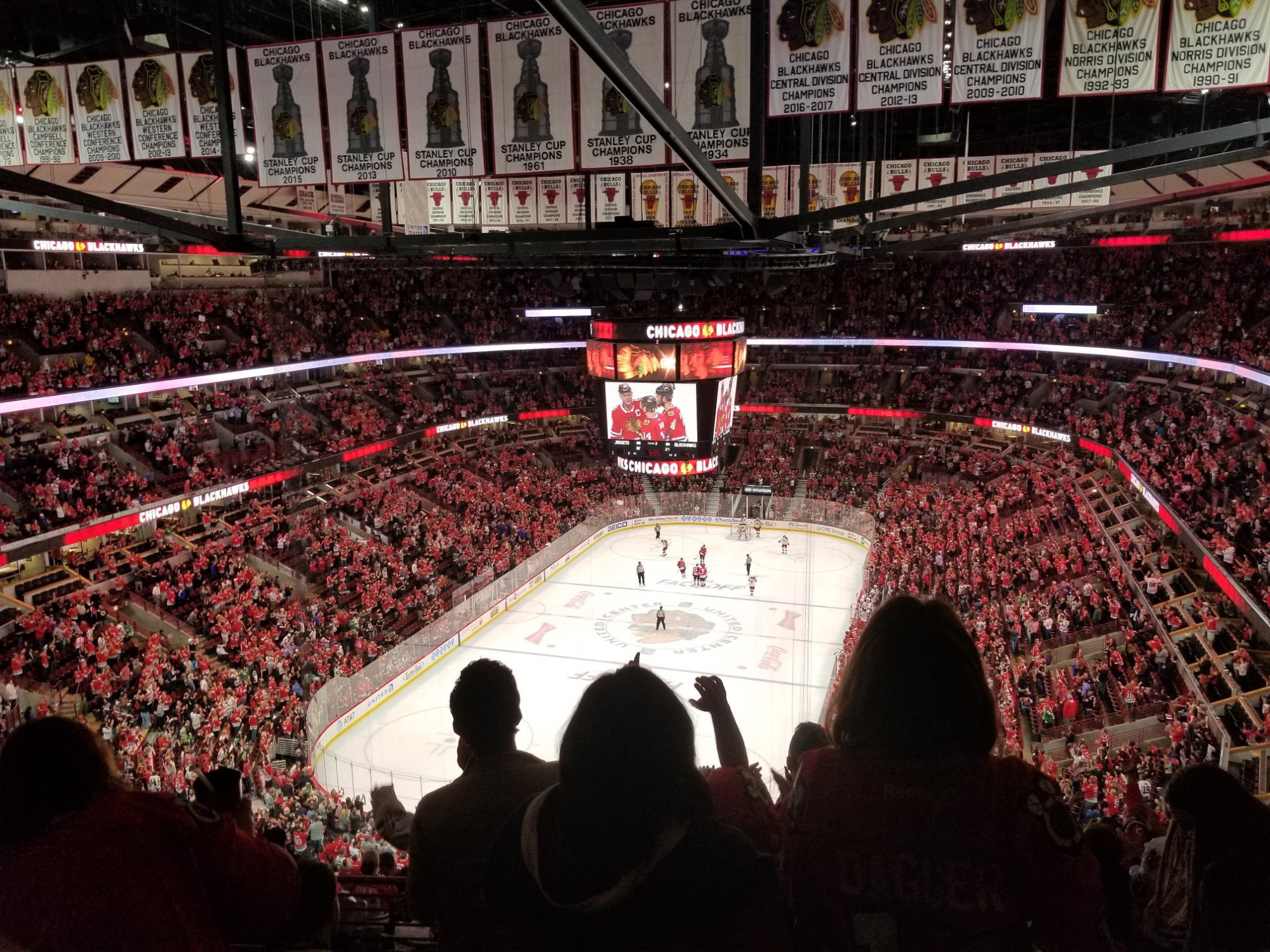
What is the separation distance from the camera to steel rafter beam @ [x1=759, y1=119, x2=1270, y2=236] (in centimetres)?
514

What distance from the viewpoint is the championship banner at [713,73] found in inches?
293

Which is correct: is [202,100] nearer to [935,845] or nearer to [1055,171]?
[1055,171]

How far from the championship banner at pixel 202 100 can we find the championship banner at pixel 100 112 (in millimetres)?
1008

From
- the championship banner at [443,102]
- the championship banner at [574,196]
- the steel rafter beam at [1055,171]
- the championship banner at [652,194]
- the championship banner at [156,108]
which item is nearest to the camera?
the steel rafter beam at [1055,171]

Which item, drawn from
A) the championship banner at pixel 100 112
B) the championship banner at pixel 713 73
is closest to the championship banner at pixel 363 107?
the championship banner at pixel 100 112

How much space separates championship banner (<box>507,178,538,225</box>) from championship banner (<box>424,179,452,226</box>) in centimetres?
128

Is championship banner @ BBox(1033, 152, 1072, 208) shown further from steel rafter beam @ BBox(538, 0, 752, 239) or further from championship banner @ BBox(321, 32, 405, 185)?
championship banner @ BBox(321, 32, 405, 185)

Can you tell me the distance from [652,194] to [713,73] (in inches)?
358

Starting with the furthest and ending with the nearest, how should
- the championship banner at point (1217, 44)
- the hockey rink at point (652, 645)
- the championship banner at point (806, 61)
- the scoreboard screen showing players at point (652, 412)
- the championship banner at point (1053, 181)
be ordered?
the scoreboard screen showing players at point (652, 412) < the hockey rink at point (652, 645) < the championship banner at point (1053, 181) < the championship banner at point (806, 61) < the championship banner at point (1217, 44)

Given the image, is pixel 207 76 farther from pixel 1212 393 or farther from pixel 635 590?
pixel 1212 393

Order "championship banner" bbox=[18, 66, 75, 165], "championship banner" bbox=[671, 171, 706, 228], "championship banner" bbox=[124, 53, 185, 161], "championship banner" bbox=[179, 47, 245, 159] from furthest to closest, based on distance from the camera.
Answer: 1. "championship banner" bbox=[671, 171, 706, 228]
2. "championship banner" bbox=[18, 66, 75, 165]
3. "championship banner" bbox=[124, 53, 185, 161]
4. "championship banner" bbox=[179, 47, 245, 159]

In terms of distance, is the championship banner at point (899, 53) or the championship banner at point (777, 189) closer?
the championship banner at point (899, 53)

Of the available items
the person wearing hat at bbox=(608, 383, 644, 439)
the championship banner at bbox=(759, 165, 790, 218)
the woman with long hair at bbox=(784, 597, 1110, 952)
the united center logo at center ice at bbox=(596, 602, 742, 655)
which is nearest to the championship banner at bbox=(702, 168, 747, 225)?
the championship banner at bbox=(759, 165, 790, 218)

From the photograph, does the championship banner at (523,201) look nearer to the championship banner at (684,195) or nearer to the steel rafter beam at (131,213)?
the championship banner at (684,195)
